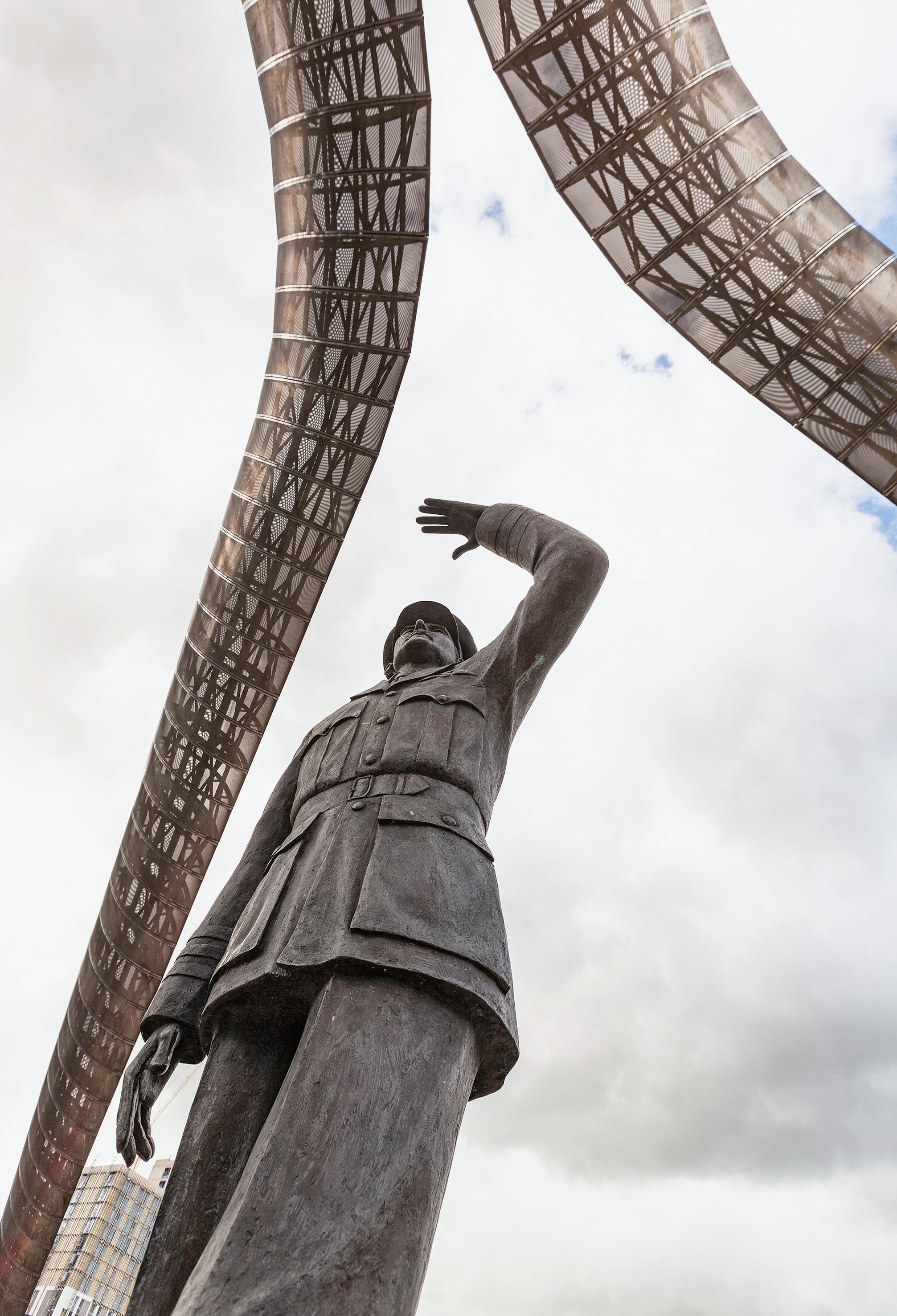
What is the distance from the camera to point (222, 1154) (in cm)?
271

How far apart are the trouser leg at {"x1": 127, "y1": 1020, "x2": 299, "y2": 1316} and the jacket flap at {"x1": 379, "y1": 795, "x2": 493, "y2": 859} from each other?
2.61 ft

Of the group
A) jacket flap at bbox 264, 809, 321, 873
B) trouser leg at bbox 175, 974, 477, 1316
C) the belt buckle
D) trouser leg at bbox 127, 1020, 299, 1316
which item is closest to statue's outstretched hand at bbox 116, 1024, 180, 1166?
trouser leg at bbox 127, 1020, 299, 1316

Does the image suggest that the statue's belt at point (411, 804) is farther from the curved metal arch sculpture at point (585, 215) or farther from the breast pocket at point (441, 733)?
the curved metal arch sculpture at point (585, 215)

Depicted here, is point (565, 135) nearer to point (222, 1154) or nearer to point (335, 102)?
point (335, 102)

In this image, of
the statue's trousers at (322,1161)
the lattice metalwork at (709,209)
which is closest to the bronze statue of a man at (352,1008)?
the statue's trousers at (322,1161)

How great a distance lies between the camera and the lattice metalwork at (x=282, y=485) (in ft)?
22.5

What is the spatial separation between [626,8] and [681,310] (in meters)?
2.17

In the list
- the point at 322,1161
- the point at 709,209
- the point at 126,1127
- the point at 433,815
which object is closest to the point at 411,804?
the point at 433,815

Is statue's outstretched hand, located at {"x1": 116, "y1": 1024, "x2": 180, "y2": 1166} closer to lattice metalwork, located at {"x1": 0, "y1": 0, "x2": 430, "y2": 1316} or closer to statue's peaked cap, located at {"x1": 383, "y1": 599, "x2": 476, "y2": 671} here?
statue's peaked cap, located at {"x1": 383, "y1": 599, "x2": 476, "y2": 671}

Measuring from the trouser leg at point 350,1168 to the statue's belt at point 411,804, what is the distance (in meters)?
0.68

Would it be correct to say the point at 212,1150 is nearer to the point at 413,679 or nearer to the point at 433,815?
the point at 433,815

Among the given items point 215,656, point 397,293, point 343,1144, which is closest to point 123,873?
point 215,656

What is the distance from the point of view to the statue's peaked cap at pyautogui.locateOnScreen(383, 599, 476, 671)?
494 cm

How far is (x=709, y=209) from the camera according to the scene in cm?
689
